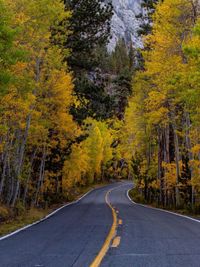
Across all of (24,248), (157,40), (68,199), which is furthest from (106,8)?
(68,199)

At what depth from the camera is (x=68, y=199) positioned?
43562mm

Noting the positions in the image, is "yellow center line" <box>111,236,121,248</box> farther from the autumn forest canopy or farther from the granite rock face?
the granite rock face

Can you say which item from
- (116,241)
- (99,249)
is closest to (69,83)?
(116,241)

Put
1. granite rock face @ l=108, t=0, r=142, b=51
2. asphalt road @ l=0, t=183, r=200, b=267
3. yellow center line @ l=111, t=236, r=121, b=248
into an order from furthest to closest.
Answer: granite rock face @ l=108, t=0, r=142, b=51 → yellow center line @ l=111, t=236, r=121, b=248 → asphalt road @ l=0, t=183, r=200, b=267

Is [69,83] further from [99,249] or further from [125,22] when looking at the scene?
[125,22]

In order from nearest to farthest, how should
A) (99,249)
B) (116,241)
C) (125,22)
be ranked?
(99,249), (116,241), (125,22)

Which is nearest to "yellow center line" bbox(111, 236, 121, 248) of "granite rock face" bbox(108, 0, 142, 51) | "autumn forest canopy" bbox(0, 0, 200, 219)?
"autumn forest canopy" bbox(0, 0, 200, 219)

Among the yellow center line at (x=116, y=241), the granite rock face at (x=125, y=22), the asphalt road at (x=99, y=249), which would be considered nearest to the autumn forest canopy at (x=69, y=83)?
the asphalt road at (x=99, y=249)

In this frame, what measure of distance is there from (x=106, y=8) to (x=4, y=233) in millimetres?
17291

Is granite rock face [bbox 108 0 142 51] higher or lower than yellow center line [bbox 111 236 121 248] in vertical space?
higher

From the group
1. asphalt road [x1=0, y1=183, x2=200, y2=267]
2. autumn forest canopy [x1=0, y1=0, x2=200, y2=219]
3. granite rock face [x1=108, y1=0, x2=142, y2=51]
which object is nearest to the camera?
asphalt road [x1=0, y1=183, x2=200, y2=267]

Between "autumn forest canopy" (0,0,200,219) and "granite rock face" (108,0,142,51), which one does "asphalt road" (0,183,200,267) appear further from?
"granite rock face" (108,0,142,51)

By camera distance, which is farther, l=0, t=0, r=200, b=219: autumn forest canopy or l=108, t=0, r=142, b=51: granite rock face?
l=108, t=0, r=142, b=51: granite rock face

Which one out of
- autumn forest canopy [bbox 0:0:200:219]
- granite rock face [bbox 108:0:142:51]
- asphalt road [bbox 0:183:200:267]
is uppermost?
granite rock face [bbox 108:0:142:51]
